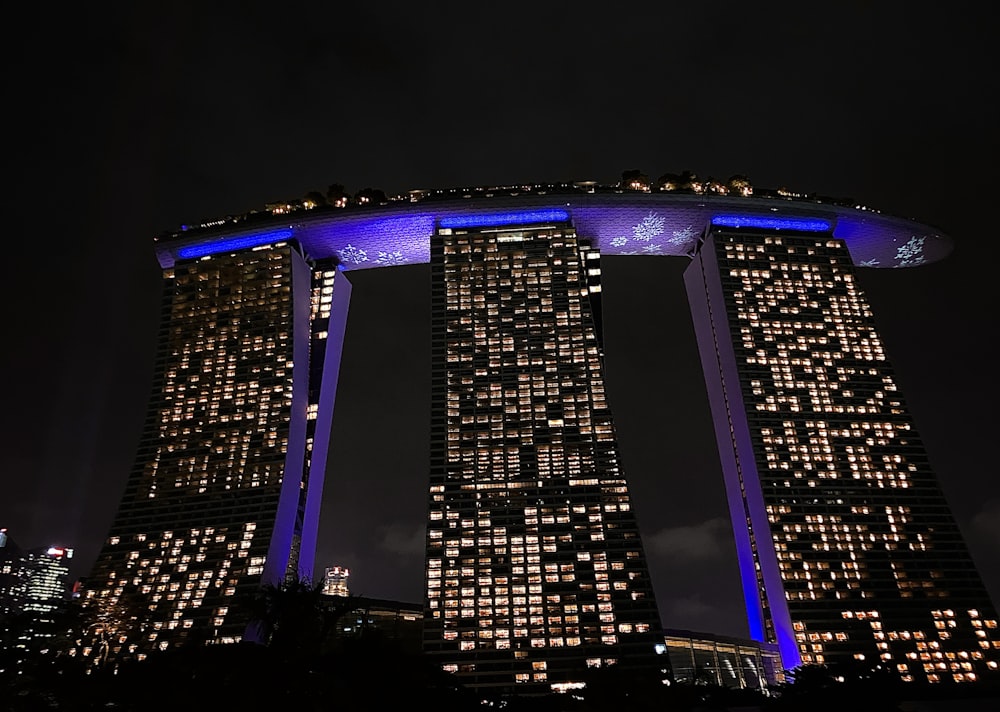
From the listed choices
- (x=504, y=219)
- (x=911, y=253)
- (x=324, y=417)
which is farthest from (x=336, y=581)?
(x=911, y=253)

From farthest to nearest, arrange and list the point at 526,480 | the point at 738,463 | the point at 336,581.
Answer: the point at 336,581 < the point at 738,463 < the point at 526,480

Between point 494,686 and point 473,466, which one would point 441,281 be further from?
point 494,686

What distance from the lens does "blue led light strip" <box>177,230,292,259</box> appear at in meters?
142

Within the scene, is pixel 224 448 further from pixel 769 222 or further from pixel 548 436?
pixel 769 222

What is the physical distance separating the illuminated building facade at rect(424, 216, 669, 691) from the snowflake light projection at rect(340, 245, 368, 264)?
16238 mm

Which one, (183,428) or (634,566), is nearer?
(634,566)

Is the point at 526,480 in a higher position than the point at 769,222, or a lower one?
lower

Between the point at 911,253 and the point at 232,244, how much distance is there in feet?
420

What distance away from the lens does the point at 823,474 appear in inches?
4530

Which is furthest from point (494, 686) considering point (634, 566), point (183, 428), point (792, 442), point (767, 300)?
point (767, 300)

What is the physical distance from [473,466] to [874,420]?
61697 millimetres

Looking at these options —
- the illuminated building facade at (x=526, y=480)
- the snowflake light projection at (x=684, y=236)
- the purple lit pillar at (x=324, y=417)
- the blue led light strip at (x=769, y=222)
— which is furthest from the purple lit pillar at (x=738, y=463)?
the purple lit pillar at (x=324, y=417)

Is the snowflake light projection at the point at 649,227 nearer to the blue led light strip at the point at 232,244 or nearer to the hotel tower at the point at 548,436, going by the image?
the hotel tower at the point at 548,436

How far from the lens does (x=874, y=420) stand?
12125 cm
